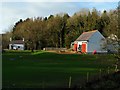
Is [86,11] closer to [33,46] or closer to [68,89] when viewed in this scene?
[33,46]

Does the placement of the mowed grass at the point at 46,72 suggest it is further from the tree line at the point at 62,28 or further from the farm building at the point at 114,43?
the tree line at the point at 62,28

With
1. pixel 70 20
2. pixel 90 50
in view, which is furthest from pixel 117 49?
pixel 70 20

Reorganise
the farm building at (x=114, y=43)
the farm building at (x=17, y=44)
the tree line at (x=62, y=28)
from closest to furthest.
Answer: the farm building at (x=114, y=43), the tree line at (x=62, y=28), the farm building at (x=17, y=44)

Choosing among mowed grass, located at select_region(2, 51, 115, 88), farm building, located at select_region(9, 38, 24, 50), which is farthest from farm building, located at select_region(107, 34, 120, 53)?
farm building, located at select_region(9, 38, 24, 50)

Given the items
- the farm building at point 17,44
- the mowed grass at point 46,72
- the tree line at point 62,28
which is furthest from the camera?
the farm building at point 17,44

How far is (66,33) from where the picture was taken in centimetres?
10431

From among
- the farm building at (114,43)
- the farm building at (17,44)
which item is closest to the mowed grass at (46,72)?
the farm building at (114,43)

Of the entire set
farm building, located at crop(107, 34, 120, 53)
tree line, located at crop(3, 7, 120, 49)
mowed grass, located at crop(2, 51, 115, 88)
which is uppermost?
tree line, located at crop(3, 7, 120, 49)

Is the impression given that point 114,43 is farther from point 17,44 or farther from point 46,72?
point 17,44

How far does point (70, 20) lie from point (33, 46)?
50.9 feet

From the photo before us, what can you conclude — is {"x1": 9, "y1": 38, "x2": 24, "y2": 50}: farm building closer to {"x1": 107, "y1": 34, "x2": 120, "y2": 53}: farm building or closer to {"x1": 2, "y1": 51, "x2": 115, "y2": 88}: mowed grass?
{"x1": 2, "y1": 51, "x2": 115, "y2": 88}: mowed grass

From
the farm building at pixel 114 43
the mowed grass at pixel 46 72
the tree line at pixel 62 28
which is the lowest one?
the mowed grass at pixel 46 72

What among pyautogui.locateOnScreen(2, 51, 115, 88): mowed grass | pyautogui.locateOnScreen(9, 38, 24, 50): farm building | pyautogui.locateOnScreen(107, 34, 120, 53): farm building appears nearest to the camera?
pyautogui.locateOnScreen(2, 51, 115, 88): mowed grass

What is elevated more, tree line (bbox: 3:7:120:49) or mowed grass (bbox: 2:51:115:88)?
tree line (bbox: 3:7:120:49)
